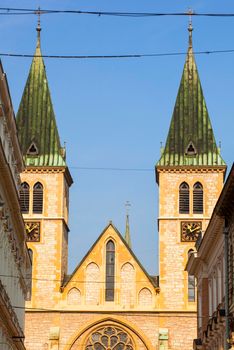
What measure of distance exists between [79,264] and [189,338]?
382 inches

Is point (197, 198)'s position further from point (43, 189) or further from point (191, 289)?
point (43, 189)

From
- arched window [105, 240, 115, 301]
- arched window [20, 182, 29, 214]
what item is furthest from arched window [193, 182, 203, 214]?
arched window [20, 182, 29, 214]

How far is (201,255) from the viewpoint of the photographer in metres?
50.9

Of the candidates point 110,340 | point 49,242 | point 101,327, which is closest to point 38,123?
point 49,242

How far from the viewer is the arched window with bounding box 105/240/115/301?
2864 inches

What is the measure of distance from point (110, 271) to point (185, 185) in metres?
8.26

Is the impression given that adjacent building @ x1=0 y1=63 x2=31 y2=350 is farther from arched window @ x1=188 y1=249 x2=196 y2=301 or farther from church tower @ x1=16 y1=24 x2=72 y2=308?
arched window @ x1=188 y1=249 x2=196 y2=301

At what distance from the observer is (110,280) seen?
7325cm

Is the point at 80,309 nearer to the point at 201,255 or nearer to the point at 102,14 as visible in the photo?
the point at 201,255

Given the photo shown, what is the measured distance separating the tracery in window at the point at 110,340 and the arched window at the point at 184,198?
32.0ft

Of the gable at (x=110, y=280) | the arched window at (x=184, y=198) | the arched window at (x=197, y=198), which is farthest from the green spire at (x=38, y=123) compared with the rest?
the arched window at (x=197, y=198)

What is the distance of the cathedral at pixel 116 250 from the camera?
71.0 meters

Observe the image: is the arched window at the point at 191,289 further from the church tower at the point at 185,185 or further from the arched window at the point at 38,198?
the arched window at the point at 38,198

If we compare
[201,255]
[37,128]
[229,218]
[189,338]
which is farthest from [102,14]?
[37,128]
